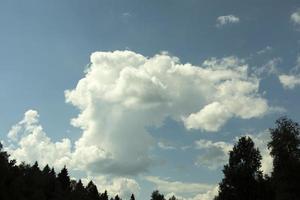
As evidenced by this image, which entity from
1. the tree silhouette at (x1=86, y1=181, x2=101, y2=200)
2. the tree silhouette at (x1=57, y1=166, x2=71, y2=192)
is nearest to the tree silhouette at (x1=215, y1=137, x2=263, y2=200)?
the tree silhouette at (x1=57, y1=166, x2=71, y2=192)

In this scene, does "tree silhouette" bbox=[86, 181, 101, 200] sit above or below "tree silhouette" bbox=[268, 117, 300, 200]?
above

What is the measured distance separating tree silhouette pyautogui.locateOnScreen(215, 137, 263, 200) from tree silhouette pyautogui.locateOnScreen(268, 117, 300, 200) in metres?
9.19

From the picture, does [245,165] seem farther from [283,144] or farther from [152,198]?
[152,198]

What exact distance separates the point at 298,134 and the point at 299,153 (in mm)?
3462

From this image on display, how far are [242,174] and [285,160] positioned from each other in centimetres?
1172

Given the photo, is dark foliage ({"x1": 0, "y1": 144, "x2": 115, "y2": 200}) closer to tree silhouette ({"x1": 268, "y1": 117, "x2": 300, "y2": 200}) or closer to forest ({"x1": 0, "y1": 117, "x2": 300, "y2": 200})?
forest ({"x1": 0, "y1": 117, "x2": 300, "y2": 200})

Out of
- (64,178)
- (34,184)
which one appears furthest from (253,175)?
(64,178)

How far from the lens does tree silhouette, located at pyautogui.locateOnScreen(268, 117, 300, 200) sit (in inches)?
3081

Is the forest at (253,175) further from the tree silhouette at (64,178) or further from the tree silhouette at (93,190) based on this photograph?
the tree silhouette at (93,190)

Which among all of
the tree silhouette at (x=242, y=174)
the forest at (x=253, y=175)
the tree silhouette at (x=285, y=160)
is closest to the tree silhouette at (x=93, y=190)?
the forest at (x=253, y=175)

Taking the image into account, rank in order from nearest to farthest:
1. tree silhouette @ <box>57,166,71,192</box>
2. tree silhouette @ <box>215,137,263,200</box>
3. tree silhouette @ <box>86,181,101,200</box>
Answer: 1. tree silhouette @ <box>215,137,263,200</box>
2. tree silhouette @ <box>57,166,71,192</box>
3. tree silhouette @ <box>86,181,101,200</box>

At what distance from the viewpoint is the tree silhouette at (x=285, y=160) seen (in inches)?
3081

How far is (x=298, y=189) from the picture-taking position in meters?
78.4

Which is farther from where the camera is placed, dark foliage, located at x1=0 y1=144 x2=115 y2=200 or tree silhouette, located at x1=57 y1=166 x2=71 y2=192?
tree silhouette, located at x1=57 y1=166 x2=71 y2=192
